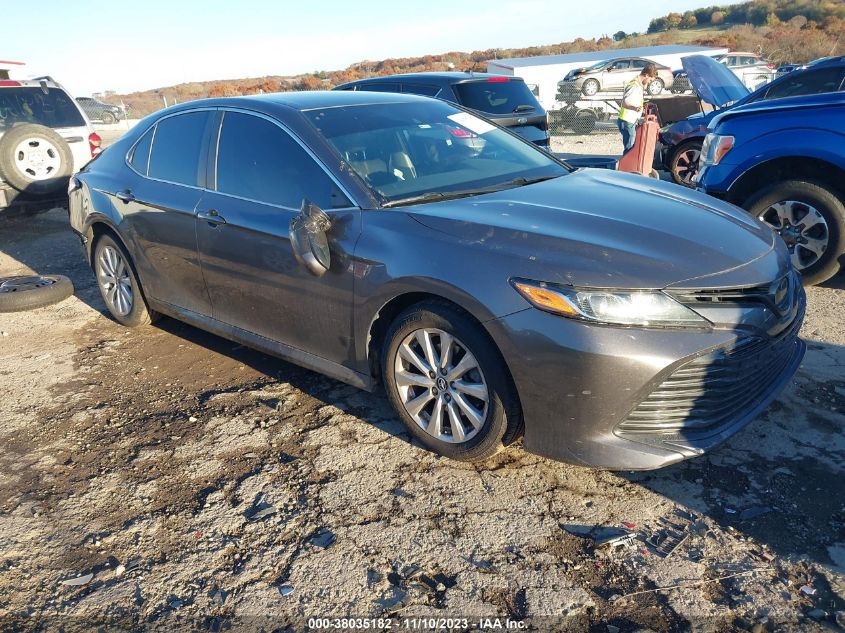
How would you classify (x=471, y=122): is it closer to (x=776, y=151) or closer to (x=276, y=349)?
(x=276, y=349)

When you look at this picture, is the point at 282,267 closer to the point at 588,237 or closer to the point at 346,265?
the point at 346,265

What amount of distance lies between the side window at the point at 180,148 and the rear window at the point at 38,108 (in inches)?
210

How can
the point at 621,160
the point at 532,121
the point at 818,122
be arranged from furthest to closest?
the point at 532,121, the point at 621,160, the point at 818,122

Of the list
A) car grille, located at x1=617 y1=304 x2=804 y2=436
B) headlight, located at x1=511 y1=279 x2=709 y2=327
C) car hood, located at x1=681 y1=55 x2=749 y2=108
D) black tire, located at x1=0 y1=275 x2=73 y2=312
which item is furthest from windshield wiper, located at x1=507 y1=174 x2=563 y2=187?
car hood, located at x1=681 y1=55 x2=749 y2=108

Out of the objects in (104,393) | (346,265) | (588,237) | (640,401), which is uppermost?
(588,237)

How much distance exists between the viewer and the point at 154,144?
15.6 ft

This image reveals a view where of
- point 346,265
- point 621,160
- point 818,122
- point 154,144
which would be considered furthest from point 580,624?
point 621,160

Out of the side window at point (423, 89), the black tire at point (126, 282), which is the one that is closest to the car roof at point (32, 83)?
the side window at point (423, 89)

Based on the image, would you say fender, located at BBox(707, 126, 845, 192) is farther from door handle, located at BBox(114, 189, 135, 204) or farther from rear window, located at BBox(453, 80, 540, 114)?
door handle, located at BBox(114, 189, 135, 204)

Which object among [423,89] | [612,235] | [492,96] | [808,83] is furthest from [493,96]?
[612,235]

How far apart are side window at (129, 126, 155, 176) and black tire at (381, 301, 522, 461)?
251 cm

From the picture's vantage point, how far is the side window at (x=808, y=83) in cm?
767

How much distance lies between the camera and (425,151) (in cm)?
394

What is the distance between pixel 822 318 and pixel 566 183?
233cm
